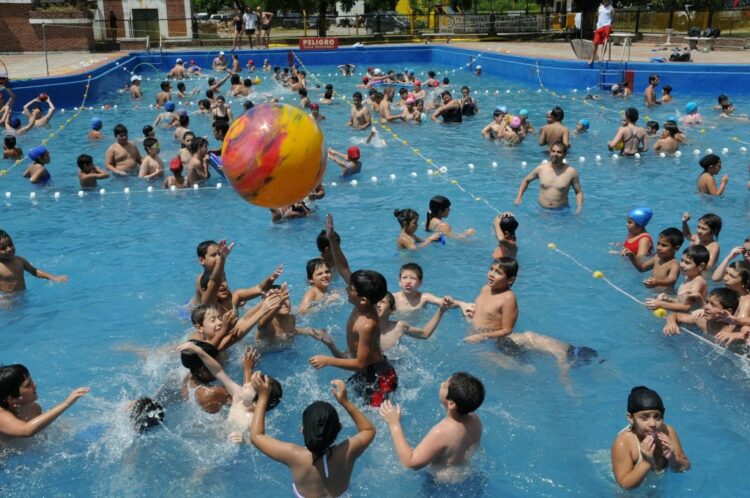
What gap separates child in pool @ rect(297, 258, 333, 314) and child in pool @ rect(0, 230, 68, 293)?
328 centimetres

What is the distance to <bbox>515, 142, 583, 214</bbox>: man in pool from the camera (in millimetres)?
10172

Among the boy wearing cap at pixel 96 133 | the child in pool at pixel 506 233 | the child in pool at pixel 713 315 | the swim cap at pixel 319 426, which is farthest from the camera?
the boy wearing cap at pixel 96 133

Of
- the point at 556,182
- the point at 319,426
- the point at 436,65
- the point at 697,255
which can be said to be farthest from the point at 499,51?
the point at 319,426

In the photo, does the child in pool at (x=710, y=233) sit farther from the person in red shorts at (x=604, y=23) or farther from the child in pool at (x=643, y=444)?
the person in red shorts at (x=604, y=23)

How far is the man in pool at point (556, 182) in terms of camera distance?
33.4ft

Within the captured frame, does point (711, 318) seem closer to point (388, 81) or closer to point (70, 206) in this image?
point (70, 206)

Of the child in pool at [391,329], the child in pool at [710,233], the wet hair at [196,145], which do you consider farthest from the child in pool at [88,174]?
the child in pool at [710,233]

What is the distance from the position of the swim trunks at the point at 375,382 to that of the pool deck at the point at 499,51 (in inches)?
781

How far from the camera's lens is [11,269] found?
7.71 m

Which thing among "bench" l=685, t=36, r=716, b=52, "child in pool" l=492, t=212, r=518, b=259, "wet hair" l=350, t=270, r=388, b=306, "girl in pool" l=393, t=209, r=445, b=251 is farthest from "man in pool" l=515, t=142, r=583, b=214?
"bench" l=685, t=36, r=716, b=52

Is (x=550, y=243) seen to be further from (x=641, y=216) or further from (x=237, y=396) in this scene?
(x=237, y=396)

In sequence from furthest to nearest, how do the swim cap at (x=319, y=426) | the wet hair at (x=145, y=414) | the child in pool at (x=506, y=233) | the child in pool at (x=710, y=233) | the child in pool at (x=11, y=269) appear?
the child in pool at (x=506, y=233)
the child in pool at (x=710, y=233)
the child in pool at (x=11, y=269)
the wet hair at (x=145, y=414)
the swim cap at (x=319, y=426)

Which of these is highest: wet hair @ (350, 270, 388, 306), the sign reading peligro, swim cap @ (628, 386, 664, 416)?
the sign reading peligro

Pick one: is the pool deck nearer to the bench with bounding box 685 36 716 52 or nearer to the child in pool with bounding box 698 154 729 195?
the bench with bounding box 685 36 716 52
